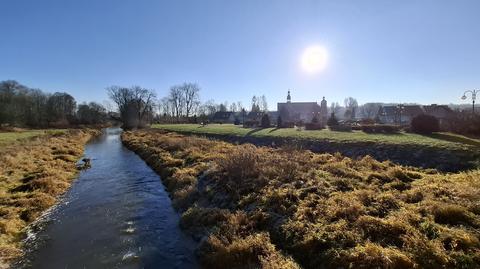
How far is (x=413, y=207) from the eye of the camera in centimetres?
1034

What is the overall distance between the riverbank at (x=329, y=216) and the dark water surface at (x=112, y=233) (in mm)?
908

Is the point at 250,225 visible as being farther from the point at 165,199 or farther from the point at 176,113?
the point at 176,113

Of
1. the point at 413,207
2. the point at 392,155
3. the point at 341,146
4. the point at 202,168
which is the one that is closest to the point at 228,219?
the point at 413,207

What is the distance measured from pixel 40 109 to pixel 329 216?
307ft

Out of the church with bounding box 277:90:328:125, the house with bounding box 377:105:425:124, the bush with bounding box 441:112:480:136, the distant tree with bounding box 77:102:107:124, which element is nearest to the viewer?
the bush with bounding box 441:112:480:136

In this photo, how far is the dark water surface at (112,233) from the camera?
1007 cm

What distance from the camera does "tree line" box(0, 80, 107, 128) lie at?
6823cm

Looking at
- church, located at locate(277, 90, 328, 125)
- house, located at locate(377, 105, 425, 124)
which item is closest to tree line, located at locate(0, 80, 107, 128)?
church, located at locate(277, 90, 328, 125)

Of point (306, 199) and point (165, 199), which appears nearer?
point (306, 199)

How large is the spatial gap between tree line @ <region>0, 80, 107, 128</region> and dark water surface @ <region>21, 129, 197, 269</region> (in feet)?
197

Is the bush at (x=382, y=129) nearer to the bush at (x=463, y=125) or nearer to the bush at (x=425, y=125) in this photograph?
the bush at (x=425, y=125)

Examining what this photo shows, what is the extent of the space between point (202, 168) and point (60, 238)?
9692mm

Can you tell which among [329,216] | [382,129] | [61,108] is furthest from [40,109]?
[329,216]

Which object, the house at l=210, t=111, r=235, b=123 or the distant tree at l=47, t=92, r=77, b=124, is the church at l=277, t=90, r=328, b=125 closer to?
the house at l=210, t=111, r=235, b=123
